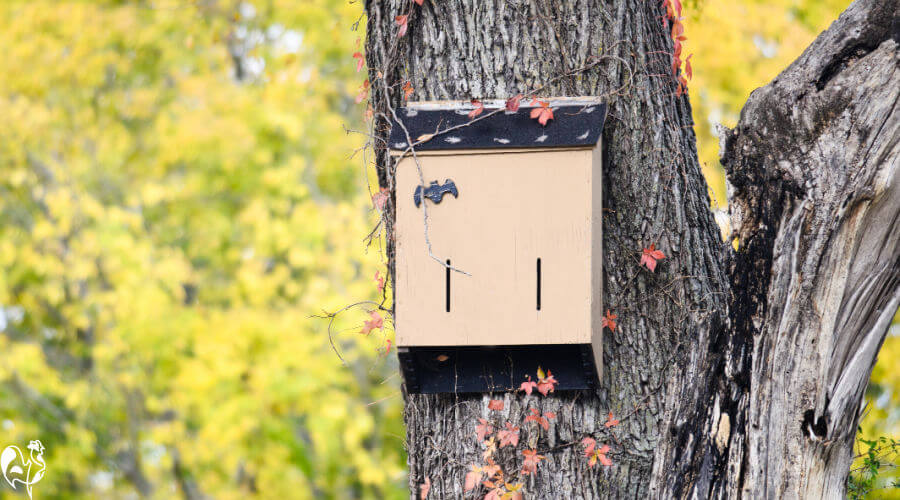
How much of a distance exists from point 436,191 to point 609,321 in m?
0.54

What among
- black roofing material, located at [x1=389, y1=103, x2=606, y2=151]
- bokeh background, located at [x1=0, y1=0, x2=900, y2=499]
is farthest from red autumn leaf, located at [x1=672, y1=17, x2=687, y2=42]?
bokeh background, located at [x1=0, y1=0, x2=900, y2=499]

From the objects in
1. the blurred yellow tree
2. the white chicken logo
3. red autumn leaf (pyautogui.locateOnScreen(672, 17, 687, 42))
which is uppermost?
red autumn leaf (pyautogui.locateOnScreen(672, 17, 687, 42))

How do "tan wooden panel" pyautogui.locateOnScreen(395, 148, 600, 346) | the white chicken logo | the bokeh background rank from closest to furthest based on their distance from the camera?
"tan wooden panel" pyautogui.locateOnScreen(395, 148, 600, 346), the bokeh background, the white chicken logo

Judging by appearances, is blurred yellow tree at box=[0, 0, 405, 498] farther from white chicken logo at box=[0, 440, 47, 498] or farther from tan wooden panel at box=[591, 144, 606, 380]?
tan wooden panel at box=[591, 144, 606, 380]

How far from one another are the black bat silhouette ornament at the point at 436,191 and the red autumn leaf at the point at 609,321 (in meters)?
0.48

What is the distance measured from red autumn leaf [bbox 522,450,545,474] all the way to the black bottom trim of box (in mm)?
165

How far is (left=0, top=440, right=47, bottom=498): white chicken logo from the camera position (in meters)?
7.10

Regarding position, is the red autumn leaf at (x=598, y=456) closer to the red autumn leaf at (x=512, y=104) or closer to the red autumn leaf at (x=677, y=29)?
the red autumn leaf at (x=512, y=104)

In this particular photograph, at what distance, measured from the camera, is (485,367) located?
228cm

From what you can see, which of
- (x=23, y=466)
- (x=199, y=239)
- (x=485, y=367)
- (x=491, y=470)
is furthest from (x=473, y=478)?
(x=23, y=466)

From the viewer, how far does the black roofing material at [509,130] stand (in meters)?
2.18

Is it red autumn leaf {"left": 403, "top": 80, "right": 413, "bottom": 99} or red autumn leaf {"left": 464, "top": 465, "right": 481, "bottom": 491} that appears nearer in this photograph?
red autumn leaf {"left": 464, "top": 465, "right": 481, "bottom": 491}

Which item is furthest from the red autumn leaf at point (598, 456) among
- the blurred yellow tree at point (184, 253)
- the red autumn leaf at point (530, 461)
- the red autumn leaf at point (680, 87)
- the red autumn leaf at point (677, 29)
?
the blurred yellow tree at point (184, 253)

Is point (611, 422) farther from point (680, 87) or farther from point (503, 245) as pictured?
point (680, 87)
